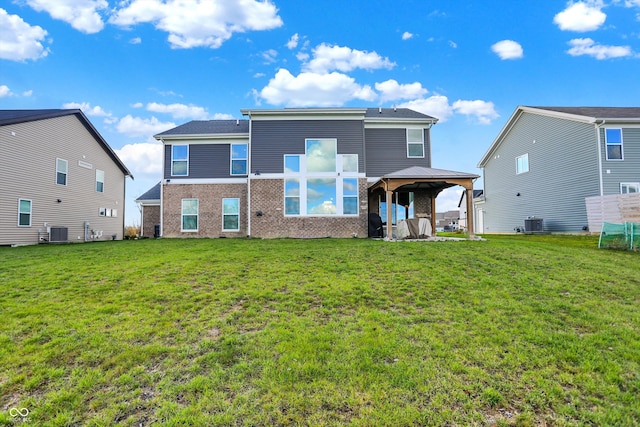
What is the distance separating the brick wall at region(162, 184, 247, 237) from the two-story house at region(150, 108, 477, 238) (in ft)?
0.17

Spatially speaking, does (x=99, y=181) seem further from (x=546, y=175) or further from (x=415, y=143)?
(x=546, y=175)

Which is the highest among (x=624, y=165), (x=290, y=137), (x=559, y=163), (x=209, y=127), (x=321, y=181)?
(x=209, y=127)

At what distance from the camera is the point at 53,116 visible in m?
15.2

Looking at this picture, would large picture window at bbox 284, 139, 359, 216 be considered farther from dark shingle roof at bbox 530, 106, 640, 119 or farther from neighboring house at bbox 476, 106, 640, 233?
dark shingle roof at bbox 530, 106, 640, 119

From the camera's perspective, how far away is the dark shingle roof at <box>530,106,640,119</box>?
1551cm

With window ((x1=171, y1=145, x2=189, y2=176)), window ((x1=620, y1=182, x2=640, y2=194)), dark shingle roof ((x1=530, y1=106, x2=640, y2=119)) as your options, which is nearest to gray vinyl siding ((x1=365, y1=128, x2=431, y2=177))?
dark shingle roof ((x1=530, y1=106, x2=640, y2=119))

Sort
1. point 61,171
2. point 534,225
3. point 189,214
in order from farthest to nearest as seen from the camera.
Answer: point 534,225
point 189,214
point 61,171

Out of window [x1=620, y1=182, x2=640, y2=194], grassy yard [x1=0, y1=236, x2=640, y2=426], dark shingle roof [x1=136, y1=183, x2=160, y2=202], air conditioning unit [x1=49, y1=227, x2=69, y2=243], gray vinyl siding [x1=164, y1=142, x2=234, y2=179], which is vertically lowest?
grassy yard [x1=0, y1=236, x2=640, y2=426]

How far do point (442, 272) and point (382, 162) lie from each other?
991 cm

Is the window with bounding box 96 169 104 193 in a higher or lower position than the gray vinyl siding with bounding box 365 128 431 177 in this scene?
lower

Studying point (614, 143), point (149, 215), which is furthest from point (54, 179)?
point (614, 143)

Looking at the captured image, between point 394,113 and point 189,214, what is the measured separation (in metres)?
12.1

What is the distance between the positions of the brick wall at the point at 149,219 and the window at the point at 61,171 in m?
5.96

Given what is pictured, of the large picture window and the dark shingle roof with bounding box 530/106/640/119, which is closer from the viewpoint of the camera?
the large picture window
